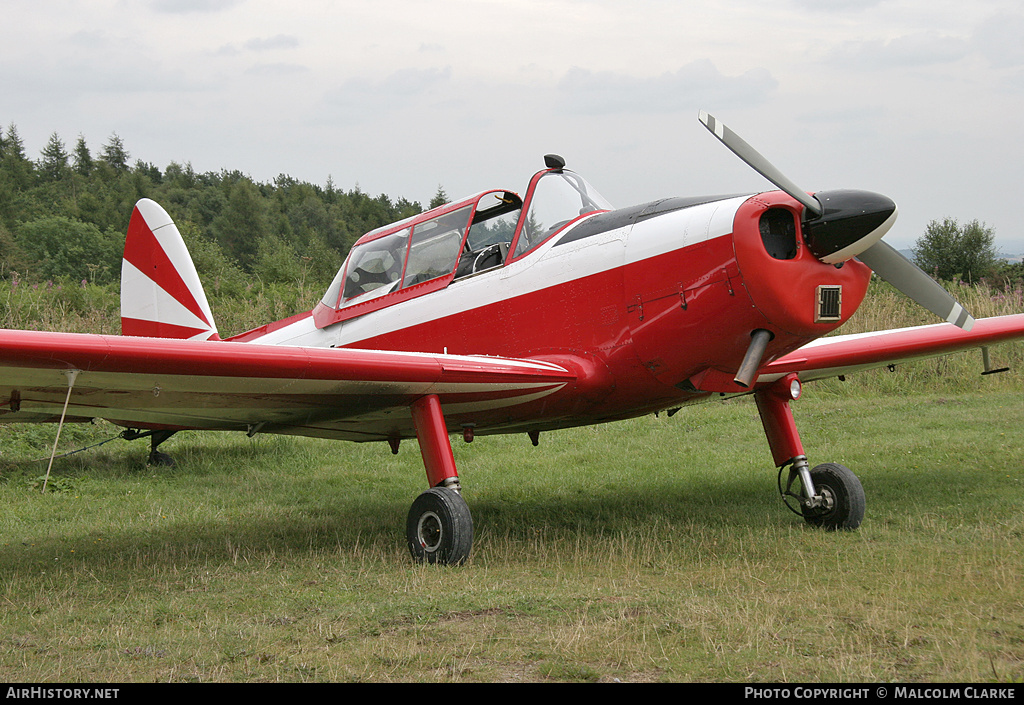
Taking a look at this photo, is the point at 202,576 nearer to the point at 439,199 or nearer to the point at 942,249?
the point at 942,249

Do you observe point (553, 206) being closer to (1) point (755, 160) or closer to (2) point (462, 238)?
(2) point (462, 238)

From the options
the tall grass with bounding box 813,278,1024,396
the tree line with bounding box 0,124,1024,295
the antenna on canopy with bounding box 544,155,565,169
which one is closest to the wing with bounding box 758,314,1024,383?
the antenna on canopy with bounding box 544,155,565,169

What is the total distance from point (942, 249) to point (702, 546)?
2846 centimetres

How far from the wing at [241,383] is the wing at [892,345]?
2.65m

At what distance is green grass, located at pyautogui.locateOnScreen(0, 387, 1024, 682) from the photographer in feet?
11.5

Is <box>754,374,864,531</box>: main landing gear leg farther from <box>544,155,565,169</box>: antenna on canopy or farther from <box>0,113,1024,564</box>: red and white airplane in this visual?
<box>544,155,565,169</box>: antenna on canopy

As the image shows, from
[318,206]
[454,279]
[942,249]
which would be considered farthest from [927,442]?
[318,206]

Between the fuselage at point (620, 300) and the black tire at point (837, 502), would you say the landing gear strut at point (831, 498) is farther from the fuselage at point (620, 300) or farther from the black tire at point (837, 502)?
the fuselage at point (620, 300)

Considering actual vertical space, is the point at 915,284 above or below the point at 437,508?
above

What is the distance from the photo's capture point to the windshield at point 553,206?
6.21 m

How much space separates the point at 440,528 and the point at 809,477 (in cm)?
296

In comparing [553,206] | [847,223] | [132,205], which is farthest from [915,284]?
[132,205]

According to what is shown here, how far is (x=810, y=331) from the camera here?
16.8ft

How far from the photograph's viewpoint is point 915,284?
578 cm
